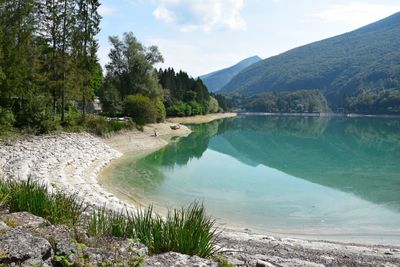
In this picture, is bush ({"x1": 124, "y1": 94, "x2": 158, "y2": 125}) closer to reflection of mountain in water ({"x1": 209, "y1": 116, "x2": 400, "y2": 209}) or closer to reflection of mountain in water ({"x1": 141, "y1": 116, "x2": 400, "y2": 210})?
reflection of mountain in water ({"x1": 141, "y1": 116, "x2": 400, "y2": 210})

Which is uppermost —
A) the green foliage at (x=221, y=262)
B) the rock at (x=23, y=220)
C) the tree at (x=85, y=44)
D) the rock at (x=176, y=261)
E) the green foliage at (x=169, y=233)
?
the tree at (x=85, y=44)

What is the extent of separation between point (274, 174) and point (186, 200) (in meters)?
12.6

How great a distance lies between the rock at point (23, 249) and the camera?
217 inches

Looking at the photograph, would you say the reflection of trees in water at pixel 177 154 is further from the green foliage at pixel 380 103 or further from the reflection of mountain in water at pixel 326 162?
the green foliage at pixel 380 103

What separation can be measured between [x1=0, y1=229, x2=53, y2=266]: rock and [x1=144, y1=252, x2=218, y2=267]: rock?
1528 mm

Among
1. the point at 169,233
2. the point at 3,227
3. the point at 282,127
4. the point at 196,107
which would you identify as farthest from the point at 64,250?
the point at 282,127

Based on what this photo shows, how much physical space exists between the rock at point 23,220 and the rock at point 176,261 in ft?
A: 7.51

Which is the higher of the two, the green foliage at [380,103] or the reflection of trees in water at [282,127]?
the green foliage at [380,103]

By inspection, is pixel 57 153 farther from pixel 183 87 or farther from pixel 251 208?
Result: pixel 183 87

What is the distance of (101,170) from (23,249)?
23.9 metres

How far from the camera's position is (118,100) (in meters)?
61.0

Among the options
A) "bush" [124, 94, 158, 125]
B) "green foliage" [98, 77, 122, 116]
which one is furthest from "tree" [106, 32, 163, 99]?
"bush" [124, 94, 158, 125]

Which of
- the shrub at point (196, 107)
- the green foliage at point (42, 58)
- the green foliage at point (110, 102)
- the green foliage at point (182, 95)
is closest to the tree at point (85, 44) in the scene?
the green foliage at point (42, 58)

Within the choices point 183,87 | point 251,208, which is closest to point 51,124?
point 251,208
